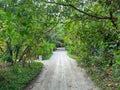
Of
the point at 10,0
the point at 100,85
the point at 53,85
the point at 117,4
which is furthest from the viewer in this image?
the point at 53,85

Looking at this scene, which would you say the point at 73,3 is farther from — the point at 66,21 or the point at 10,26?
the point at 10,26

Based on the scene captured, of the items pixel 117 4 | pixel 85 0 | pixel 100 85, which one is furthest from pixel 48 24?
pixel 100 85

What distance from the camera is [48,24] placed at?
19.5ft

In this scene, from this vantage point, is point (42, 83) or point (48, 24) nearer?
point (48, 24)

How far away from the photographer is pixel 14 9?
16.0ft

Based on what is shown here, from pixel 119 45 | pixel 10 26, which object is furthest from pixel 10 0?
pixel 119 45

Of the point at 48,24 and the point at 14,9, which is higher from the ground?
the point at 14,9

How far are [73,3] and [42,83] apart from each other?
15.1ft

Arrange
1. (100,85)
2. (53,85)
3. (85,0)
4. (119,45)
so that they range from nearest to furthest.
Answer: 1. (85,0)
2. (119,45)
3. (100,85)
4. (53,85)

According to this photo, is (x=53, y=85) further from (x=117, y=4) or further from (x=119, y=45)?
(x=117, y=4)

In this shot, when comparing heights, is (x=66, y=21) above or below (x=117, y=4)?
below

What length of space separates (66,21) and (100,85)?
10.4 ft

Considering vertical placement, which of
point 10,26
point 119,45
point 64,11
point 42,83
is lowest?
point 42,83

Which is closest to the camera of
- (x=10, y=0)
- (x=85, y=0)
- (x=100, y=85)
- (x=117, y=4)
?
(x=10, y=0)
